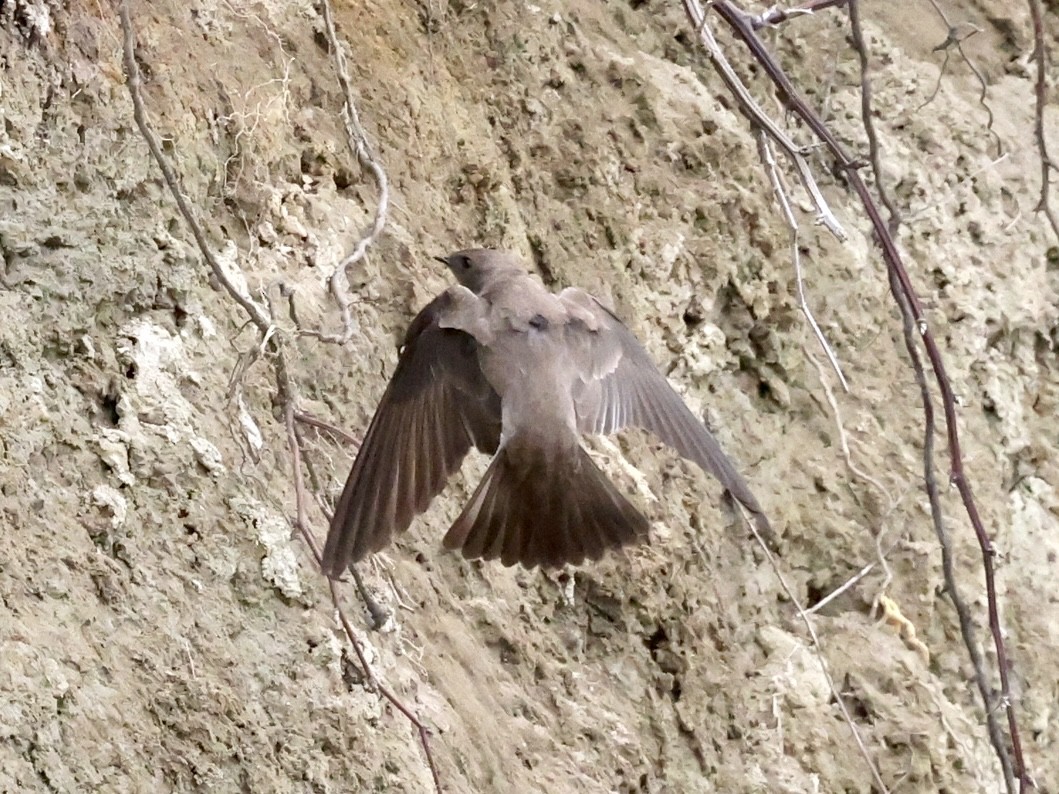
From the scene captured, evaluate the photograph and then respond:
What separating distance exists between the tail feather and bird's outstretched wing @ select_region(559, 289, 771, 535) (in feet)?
0.54

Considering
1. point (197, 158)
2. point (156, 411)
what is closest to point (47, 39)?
point (197, 158)

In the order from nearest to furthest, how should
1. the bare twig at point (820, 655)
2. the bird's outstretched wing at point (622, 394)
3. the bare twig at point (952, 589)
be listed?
1. the bare twig at point (952, 589)
2. the bird's outstretched wing at point (622, 394)
3. the bare twig at point (820, 655)

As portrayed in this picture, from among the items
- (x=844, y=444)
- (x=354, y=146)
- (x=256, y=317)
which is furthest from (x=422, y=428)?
(x=844, y=444)

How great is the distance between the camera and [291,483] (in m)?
3.03

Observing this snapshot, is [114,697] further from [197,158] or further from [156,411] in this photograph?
[197,158]

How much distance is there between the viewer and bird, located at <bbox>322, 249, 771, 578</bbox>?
8.98 feet

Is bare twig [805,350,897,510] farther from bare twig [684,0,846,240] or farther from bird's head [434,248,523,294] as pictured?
bare twig [684,0,846,240]

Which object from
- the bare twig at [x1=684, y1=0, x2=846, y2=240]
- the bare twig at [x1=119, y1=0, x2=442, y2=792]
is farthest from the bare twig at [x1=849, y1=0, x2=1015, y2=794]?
the bare twig at [x1=119, y1=0, x2=442, y2=792]

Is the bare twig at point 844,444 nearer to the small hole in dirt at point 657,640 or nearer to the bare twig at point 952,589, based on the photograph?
the small hole in dirt at point 657,640

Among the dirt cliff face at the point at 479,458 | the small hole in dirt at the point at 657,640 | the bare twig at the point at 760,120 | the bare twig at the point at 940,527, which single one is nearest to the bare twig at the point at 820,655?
the dirt cliff face at the point at 479,458

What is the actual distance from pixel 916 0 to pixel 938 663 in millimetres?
2628

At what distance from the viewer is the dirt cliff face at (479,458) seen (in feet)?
8.68

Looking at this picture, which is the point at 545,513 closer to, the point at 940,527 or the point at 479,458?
the point at 479,458

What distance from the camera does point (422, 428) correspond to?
115 inches
